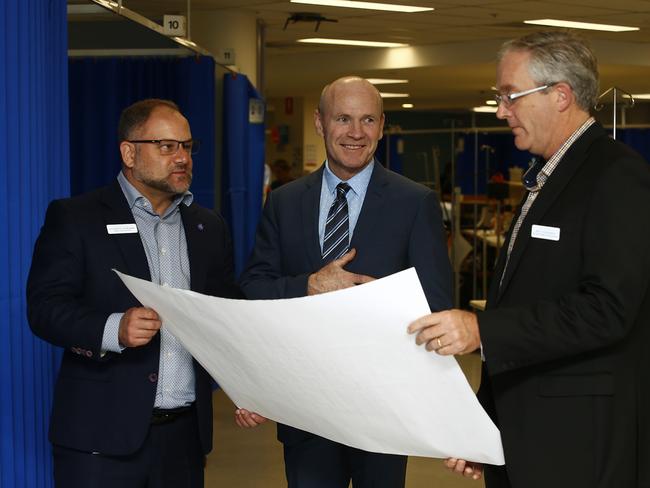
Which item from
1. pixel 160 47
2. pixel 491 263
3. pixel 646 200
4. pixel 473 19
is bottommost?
pixel 491 263

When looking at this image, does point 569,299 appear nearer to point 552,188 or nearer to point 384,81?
point 552,188

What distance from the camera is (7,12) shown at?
304 centimetres

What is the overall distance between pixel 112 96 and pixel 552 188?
468 centimetres

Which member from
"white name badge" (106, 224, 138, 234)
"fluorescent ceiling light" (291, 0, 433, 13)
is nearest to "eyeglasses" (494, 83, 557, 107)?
"white name badge" (106, 224, 138, 234)

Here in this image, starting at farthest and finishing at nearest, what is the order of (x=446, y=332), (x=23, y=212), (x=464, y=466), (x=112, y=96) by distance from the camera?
(x=112, y=96) → (x=23, y=212) → (x=464, y=466) → (x=446, y=332)

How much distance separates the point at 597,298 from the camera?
2.10 m

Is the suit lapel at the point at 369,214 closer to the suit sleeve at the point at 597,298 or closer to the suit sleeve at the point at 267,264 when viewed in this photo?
the suit sleeve at the point at 267,264

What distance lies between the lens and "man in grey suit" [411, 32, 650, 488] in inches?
82.9

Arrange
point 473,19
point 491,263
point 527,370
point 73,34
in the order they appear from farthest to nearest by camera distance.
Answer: point 491,263 → point 473,19 → point 73,34 → point 527,370

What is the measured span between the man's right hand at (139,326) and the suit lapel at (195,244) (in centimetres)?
38

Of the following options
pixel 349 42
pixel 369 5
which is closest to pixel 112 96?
pixel 369 5

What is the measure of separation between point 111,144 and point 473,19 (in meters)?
4.84

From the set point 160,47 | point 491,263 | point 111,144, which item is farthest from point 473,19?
point 111,144

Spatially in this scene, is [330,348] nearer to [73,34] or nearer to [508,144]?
[73,34]
